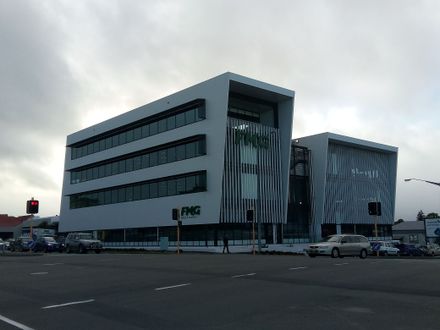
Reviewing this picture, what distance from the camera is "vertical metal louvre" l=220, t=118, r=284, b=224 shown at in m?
51.8

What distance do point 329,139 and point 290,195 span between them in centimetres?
1052

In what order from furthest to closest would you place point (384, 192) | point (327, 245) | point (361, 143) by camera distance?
point (384, 192)
point (361, 143)
point (327, 245)

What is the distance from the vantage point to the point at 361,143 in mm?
72875

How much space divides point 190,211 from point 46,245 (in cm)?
1480

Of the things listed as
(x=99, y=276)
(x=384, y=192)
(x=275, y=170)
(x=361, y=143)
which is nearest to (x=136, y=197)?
(x=275, y=170)

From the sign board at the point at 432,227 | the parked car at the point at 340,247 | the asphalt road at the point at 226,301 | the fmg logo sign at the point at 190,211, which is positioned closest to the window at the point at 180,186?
the fmg logo sign at the point at 190,211

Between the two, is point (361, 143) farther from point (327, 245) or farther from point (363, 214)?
point (327, 245)

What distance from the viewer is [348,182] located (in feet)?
234

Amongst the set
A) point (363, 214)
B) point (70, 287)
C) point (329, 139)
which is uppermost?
point (329, 139)

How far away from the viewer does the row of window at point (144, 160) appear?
54.1 metres

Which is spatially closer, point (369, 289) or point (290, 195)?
point (369, 289)

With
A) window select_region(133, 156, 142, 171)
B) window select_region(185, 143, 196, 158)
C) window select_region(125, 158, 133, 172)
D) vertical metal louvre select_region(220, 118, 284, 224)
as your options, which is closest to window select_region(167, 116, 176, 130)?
window select_region(185, 143, 196, 158)

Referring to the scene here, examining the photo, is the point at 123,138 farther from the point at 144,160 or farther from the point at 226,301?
the point at 226,301

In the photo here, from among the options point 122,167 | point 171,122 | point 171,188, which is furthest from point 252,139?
point 122,167
